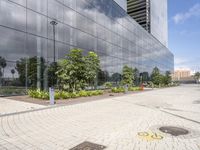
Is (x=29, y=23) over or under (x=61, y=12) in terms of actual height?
under

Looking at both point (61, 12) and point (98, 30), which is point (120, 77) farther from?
point (61, 12)

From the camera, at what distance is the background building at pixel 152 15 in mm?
75562

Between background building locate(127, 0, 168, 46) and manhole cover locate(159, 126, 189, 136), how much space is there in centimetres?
6869

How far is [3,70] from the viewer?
17.1 metres

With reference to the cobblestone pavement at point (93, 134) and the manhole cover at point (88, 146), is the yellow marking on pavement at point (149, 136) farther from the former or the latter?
the manhole cover at point (88, 146)

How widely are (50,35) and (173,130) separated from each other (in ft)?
63.7

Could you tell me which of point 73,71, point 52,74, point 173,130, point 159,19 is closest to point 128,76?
point 52,74

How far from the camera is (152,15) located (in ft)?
247

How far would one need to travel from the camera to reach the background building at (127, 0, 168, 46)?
248 feet

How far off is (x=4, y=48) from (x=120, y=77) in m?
24.7

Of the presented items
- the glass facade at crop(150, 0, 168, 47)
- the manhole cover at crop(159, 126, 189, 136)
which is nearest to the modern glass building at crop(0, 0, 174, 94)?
the manhole cover at crop(159, 126, 189, 136)

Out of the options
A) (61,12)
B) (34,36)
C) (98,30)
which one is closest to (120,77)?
(98,30)

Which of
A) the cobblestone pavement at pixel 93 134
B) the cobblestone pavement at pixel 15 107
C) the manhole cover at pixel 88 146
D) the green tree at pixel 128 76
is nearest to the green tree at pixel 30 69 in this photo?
the cobblestone pavement at pixel 15 107

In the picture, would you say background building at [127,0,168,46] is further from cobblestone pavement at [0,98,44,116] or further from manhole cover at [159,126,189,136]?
manhole cover at [159,126,189,136]
